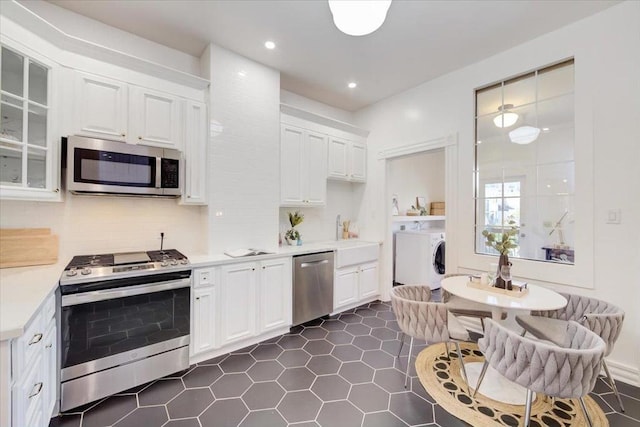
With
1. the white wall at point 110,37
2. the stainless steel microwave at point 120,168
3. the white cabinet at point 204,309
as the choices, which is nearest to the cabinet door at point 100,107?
the stainless steel microwave at point 120,168

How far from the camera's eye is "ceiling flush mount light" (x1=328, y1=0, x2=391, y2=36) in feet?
5.15

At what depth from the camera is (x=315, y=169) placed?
382 centimetres

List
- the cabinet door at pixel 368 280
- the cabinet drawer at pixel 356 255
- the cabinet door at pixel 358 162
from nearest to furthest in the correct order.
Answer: the cabinet drawer at pixel 356 255 → the cabinet door at pixel 368 280 → the cabinet door at pixel 358 162

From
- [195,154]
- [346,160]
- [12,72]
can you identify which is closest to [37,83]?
[12,72]

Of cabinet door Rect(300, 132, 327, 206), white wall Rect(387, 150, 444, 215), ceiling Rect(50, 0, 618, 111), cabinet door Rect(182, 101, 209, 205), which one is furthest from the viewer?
white wall Rect(387, 150, 444, 215)

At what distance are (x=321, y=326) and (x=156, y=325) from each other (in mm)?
1842

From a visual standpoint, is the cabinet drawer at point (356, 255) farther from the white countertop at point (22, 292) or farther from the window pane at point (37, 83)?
the window pane at point (37, 83)

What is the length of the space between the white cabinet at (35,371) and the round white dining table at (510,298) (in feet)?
8.63

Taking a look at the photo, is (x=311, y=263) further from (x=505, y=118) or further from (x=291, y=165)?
(x=505, y=118)

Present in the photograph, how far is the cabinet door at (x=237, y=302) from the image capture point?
2.64 meters

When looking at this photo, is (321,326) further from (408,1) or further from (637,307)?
(408,1)

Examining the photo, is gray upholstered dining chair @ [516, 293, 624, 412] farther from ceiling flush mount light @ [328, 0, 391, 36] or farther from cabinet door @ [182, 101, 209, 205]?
cabinet door @ [182, 101, 209, 205]

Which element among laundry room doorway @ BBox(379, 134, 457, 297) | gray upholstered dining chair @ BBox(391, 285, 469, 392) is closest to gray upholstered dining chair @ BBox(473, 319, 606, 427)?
gray upholstered dining chair @ BBox(391, 285, 469, 392)

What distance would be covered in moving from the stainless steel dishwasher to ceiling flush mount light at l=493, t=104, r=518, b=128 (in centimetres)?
250
